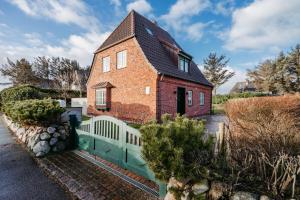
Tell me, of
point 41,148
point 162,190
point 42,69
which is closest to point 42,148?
point 41,148

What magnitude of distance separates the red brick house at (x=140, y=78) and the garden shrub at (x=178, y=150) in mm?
6913

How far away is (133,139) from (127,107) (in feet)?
26.2

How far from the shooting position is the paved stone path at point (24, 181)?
10.6 feet

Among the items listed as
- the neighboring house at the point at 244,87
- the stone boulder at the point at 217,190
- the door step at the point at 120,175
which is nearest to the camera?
the stone boulder at the point at 217,190

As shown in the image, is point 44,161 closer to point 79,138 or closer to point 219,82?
point 79,138

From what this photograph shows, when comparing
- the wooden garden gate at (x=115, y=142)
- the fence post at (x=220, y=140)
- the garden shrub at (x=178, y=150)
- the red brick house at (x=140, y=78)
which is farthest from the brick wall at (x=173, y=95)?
the garden shrub at (x=178, y=150)

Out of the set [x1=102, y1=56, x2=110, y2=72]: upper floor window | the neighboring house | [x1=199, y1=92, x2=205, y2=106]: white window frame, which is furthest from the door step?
the neighboring house

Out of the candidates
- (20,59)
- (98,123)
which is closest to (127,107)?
(98,123)

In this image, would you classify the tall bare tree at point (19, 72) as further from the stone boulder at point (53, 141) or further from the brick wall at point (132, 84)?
the stone boulder at point (53, 141)

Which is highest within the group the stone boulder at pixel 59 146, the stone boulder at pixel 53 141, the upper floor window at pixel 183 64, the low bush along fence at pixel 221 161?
the upper floor window at pixel 183 64

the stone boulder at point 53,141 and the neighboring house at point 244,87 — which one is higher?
the neighboring house at point 244,87

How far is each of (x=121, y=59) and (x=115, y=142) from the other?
9157mm

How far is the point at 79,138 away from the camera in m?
5.96

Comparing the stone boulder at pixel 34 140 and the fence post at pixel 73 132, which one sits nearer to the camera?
the stone boulder at pixel 34 140
